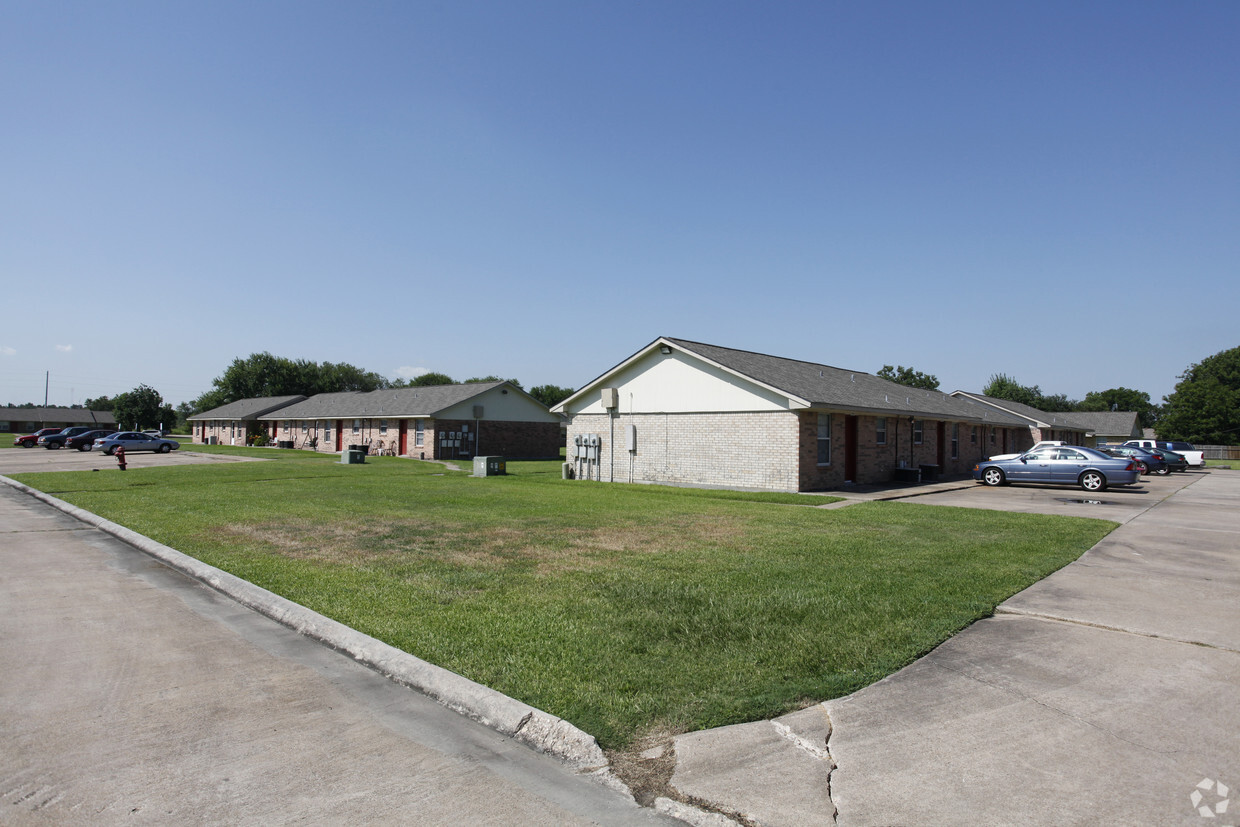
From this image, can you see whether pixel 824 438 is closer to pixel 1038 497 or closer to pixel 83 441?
pixel 1038 497

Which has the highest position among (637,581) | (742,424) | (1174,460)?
(742,424)

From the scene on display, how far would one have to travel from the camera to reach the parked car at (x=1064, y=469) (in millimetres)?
23719

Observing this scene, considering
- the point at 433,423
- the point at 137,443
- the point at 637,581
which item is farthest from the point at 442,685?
the point at 137,443

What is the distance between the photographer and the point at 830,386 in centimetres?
2558

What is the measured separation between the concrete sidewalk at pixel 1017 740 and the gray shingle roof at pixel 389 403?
37.2 m

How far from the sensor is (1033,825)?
325cm

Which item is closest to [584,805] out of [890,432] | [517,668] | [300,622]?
[517,668]

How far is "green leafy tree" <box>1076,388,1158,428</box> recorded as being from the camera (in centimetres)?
11625

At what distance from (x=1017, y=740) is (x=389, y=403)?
1836 inches

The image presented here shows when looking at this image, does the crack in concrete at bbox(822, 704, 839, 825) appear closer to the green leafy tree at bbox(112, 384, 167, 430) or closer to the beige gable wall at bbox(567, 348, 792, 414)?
the beige gable wall at bbox(567, 348, 792, 414)

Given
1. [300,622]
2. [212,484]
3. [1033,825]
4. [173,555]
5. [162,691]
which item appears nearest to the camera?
[1033,825]

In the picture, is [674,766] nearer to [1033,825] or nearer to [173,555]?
[1033,825]

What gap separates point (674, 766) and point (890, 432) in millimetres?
24213

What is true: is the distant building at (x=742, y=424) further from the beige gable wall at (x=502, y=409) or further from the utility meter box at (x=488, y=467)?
the beige gable wall at (x=502, y=409)
